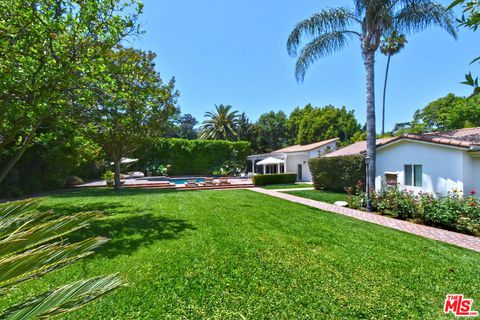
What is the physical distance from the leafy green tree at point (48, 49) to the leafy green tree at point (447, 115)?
92.2 feet

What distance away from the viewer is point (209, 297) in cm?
364

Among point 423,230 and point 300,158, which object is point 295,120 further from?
point 423,230

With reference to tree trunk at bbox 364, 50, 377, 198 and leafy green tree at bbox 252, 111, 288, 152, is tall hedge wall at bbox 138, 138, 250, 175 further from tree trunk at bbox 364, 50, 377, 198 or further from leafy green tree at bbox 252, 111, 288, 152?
tree trunk at bbox 364, 50, 377, 198

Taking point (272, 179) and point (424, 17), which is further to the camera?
point (272, 179)

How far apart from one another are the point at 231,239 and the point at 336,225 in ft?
12.9

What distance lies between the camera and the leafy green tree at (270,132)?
47469 millimetres

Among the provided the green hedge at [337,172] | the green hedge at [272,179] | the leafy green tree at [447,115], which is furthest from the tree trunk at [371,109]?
the leafy green tree at [447,115]

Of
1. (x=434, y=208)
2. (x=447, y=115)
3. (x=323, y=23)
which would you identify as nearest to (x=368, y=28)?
(x=323, y=23)

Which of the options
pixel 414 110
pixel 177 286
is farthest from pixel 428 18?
pixel 414 110

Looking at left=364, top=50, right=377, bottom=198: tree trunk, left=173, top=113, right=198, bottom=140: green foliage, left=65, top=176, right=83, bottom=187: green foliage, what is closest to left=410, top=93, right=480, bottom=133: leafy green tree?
left=364, top=50, right=377, bottom=198: tree trunk

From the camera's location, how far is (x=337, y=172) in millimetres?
17547

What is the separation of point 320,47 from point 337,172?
865 centimetres

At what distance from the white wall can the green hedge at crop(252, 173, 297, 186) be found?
440 inches

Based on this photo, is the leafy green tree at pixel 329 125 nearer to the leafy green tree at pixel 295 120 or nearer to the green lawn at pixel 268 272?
the leafy green tree at pixel 295 120
